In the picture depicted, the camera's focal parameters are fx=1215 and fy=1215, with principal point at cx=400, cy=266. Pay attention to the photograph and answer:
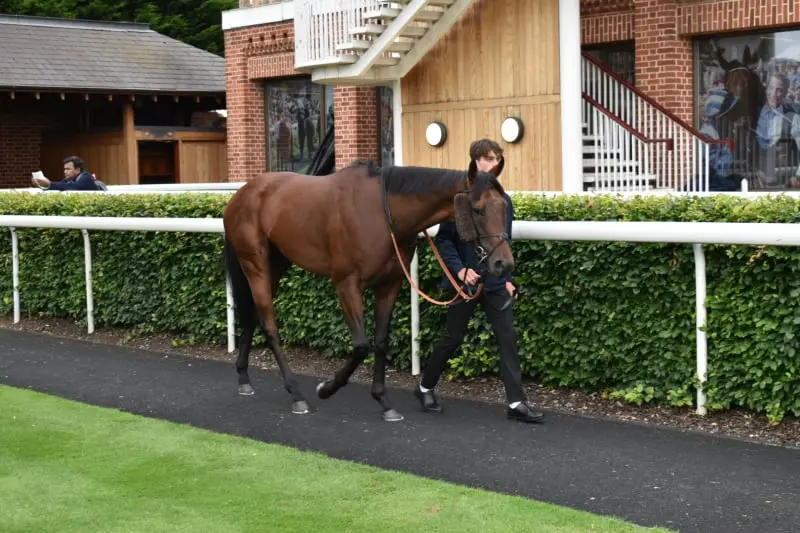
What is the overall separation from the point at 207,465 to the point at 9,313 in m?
8.06

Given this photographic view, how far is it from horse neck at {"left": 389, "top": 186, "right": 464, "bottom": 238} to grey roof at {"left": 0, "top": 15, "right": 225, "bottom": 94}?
1790cm

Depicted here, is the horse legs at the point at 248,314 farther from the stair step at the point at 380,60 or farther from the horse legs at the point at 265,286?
the stair step at the point at 380,60

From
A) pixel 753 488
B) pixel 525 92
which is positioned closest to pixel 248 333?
pixel 753 488

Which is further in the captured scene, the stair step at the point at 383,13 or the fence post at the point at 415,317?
the stair step at the point at 383,13

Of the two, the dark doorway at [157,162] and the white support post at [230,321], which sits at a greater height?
the dark doorway at [157,162]

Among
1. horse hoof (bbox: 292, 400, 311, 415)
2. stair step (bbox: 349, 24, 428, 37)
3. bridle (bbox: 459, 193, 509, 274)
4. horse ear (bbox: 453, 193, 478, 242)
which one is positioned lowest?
horse hoof (bbox: 292, 400, 311, 415)

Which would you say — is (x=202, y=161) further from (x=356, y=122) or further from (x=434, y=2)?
(x=434, y=2)

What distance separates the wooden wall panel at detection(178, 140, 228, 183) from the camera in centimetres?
2694

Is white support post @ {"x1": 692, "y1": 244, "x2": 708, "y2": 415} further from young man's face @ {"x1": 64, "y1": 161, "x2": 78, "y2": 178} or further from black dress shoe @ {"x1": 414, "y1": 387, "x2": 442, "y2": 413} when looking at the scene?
young man's face @ {"x1": 64, "y1": 161, "x2": 78, "y2": 178}

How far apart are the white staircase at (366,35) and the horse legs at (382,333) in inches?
360

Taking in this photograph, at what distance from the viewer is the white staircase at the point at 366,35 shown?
1694cm

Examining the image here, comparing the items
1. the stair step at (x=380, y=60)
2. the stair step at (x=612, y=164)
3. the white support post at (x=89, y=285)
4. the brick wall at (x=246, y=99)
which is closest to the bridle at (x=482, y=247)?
the white support post at (x=89, y=285)

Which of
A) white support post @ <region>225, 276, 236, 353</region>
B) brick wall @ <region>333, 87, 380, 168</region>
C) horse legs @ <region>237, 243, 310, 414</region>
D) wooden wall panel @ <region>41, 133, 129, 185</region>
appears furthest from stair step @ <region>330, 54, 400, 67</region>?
wooden wall panel @ <region>41, 133, 129, 185</region>

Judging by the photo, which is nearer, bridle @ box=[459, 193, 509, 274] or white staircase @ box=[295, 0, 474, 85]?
bridle @ box=[459, 193, 509, 274]
